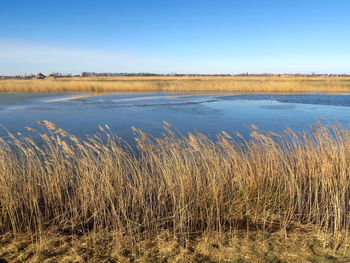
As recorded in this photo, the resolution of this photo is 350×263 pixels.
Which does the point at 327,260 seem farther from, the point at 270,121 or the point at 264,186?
the point at 270,121

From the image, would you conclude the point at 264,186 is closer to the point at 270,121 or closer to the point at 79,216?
the point at 79,216

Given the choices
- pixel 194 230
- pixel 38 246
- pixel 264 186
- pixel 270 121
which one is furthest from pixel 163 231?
pixel 270 121

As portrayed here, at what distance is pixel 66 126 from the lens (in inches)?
366

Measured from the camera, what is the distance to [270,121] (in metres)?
10.3

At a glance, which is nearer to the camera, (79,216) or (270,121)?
(79,216)

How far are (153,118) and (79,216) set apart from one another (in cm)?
810

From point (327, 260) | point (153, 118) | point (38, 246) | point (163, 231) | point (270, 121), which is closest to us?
point (327, 260)

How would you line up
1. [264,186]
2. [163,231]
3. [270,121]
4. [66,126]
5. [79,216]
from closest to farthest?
[163,231]
[79,216]
[264,186]
[66,126]
[270,121]

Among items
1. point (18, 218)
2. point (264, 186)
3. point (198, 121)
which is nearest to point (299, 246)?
point (264, 186)

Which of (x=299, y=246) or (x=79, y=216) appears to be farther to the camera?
(x=79, y=216)

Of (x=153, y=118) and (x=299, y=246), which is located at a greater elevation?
(x=153, y=118)

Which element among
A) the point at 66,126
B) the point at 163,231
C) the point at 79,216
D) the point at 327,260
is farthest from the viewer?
the point at 66,126

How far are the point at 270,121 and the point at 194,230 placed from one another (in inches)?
314

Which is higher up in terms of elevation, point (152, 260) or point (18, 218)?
point (18, 218)
